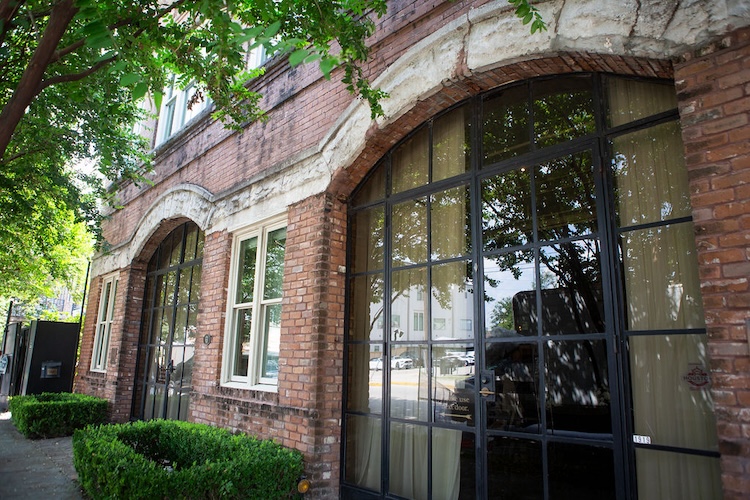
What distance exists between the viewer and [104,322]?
1102 cm

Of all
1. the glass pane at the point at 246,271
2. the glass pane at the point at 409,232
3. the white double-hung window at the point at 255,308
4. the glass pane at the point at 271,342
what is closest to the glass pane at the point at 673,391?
the glass pane at the point at 409,232

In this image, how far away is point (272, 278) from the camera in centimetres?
613

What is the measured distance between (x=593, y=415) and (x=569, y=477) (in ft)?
1.53

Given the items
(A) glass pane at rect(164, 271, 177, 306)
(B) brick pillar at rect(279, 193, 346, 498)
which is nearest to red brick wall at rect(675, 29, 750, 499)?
(B) brick pillar at rect(279, 193, 346, 498)

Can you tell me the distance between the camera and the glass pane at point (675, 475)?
9.37 feet

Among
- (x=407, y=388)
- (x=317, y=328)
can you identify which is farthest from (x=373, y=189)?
(x=407, y=388)

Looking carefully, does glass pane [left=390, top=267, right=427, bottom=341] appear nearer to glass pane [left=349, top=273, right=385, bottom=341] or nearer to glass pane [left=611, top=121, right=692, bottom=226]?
glass pane [left=349, top=273, right=385, bottom=341]

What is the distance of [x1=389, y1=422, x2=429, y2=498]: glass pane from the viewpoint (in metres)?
4.34

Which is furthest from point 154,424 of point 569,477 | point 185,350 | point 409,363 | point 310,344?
point 569,477

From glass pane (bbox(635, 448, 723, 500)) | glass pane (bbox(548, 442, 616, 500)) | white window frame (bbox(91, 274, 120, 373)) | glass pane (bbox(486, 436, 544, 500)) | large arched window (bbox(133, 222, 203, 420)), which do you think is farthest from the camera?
white window frame (bbox(91, 274, 120, 373))

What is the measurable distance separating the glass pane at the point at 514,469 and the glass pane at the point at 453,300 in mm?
867

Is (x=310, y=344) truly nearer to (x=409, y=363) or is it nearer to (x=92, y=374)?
(x=409, y=363)

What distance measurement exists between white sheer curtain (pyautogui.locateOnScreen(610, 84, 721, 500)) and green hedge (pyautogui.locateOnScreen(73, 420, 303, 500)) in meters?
2.94

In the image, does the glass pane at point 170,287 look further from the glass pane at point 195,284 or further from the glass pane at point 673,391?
the glass pane at point 673,391
